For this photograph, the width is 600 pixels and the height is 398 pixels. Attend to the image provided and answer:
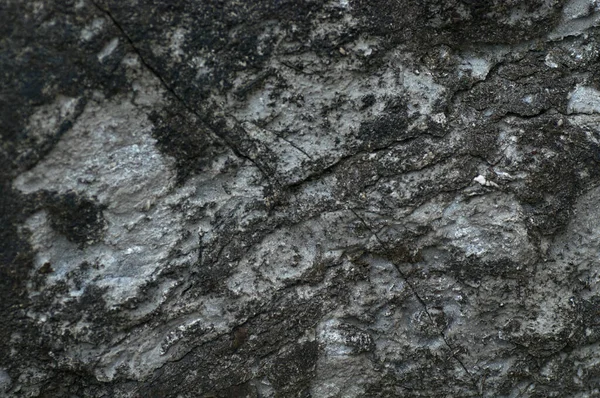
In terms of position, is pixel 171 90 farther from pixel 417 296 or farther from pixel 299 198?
pixel 417 296

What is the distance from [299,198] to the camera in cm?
121

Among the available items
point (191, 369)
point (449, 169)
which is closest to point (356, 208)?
point (449, 169)

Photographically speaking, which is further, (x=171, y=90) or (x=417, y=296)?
(x=417, y=296)

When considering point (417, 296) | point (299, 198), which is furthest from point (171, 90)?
point (417, 296)

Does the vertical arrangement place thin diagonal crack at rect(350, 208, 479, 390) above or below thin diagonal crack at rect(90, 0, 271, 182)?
below

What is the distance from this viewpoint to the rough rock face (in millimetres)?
1064

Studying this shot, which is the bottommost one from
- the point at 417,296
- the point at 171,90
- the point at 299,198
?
the point at 417,296

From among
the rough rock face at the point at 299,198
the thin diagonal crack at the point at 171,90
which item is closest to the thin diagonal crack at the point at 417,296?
the rough rock face at the point at 299,198

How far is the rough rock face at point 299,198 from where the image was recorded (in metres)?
1.06

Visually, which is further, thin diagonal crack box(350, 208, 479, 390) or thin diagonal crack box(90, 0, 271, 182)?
thin diagonal crack box(350, 208, 479, 390)

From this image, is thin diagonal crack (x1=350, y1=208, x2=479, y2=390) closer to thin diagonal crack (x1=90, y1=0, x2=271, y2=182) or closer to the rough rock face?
the rough rock face

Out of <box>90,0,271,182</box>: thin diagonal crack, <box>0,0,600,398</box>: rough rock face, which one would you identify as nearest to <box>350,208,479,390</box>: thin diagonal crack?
<box>0,0,600,398</box>: rough rock face

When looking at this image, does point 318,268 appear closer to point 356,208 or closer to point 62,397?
point 356,208

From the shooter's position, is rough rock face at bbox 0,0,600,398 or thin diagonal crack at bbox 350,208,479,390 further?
thin diagonal crack at bbox 350,208,479,390
